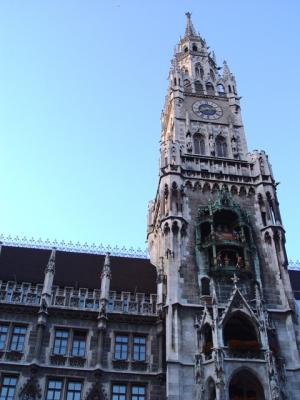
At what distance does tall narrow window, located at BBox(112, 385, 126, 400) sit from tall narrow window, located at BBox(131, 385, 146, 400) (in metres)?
0.50

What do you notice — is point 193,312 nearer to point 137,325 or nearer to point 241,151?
point 137,325

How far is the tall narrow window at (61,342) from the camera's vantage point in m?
31.2

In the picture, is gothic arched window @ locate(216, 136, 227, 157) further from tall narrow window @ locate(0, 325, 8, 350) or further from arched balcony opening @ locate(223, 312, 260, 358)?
tall narrow window @ locate(0, 325, 8, 350)

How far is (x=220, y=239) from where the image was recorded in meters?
35.1

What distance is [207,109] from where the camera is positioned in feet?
156

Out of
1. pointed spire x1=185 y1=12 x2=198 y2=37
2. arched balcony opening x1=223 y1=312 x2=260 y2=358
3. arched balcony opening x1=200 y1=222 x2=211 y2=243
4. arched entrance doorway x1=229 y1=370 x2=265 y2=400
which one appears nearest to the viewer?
arched entrance doorway x1=229 y1=370 x2=265 y2=400

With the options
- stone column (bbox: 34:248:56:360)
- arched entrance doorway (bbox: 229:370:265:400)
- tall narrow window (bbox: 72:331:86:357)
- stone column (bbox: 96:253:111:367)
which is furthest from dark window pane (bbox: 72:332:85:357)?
arched entrance doorway (bbox: 229:370:265:400)

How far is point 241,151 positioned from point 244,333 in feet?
56.0

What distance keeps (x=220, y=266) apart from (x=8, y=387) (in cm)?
1427

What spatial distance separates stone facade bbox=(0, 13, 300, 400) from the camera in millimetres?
29125

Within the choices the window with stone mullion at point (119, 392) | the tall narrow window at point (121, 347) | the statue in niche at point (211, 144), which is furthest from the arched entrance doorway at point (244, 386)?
the statue in niche at point (211, 144)

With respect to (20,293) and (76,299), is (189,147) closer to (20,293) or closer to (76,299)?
(76,299)

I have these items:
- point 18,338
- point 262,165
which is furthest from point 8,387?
point 262,165

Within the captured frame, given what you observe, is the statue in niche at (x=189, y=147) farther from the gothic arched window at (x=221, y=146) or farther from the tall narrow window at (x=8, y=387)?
the tall narrow window at (x=8, y=387)
